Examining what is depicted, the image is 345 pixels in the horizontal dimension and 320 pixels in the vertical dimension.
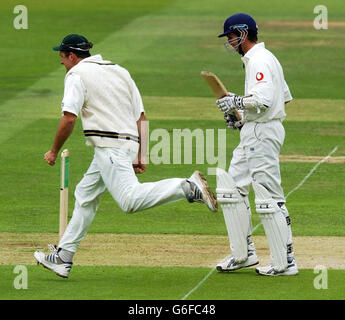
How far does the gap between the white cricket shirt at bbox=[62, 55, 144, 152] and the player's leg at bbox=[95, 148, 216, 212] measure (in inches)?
4.2

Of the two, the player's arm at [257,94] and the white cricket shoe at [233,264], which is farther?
the white cricket shoe at [233,264]

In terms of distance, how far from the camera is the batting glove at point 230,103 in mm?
11008

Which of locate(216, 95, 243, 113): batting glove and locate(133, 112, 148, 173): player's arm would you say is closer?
locate(216, 95, 243, 113): batting glove

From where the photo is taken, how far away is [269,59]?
437 inches

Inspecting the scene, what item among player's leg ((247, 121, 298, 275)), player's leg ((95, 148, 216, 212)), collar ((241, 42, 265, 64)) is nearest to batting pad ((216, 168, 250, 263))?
player's leg ((247, 121, 298, 275))

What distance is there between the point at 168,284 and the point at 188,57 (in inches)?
754

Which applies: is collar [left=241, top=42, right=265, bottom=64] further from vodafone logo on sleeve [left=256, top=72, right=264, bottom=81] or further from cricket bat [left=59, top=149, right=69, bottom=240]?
cricket bat [left=59, top=149, right=69, bottom=240]

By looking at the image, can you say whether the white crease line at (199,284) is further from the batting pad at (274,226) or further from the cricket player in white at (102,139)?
the cricket player in white at (102,139)

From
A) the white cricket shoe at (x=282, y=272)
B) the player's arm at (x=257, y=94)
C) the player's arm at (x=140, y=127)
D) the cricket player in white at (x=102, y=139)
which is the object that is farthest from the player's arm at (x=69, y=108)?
the white cricket shoe at (x=282, y=272)

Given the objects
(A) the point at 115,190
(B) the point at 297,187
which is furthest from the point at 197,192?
(B) the point at 297,187

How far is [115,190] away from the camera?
10.8 metres

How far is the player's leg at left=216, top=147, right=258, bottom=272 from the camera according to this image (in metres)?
11.2

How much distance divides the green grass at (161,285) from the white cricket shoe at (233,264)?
0.20 feet
